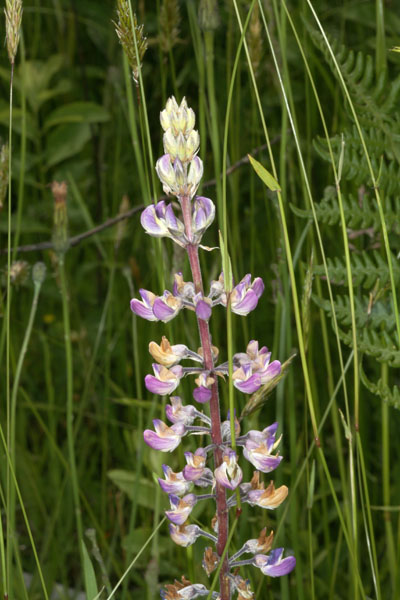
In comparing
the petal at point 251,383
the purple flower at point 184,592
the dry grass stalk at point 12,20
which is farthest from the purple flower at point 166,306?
the dry grass stalk at point 12,20

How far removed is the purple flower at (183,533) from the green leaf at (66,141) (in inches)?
58.3

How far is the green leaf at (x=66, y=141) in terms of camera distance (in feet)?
7.43

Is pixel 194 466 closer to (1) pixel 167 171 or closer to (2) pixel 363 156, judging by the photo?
(1) pixel 167 171

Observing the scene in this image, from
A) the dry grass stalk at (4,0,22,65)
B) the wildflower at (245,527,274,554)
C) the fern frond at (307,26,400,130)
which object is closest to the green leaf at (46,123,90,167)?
the fern frond at (307,26,400,130)

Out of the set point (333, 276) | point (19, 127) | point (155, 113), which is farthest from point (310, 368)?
point (155, 113)

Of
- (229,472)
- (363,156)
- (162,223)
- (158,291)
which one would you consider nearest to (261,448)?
(229,472)

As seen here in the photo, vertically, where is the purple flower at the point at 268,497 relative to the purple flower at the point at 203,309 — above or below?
below

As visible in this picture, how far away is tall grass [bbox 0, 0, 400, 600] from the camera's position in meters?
1.50

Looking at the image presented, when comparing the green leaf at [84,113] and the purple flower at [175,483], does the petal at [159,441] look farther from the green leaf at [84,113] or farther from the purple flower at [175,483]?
the green leaf at [84,113]

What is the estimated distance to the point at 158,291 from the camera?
6.01 feet

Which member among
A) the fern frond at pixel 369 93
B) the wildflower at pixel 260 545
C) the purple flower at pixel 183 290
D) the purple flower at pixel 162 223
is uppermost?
the fern frond at pixel 369 93

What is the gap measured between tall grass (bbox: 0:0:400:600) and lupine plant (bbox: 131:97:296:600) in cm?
28

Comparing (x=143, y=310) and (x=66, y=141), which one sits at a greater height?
(x=66, y=141)

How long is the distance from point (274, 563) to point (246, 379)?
23cm
